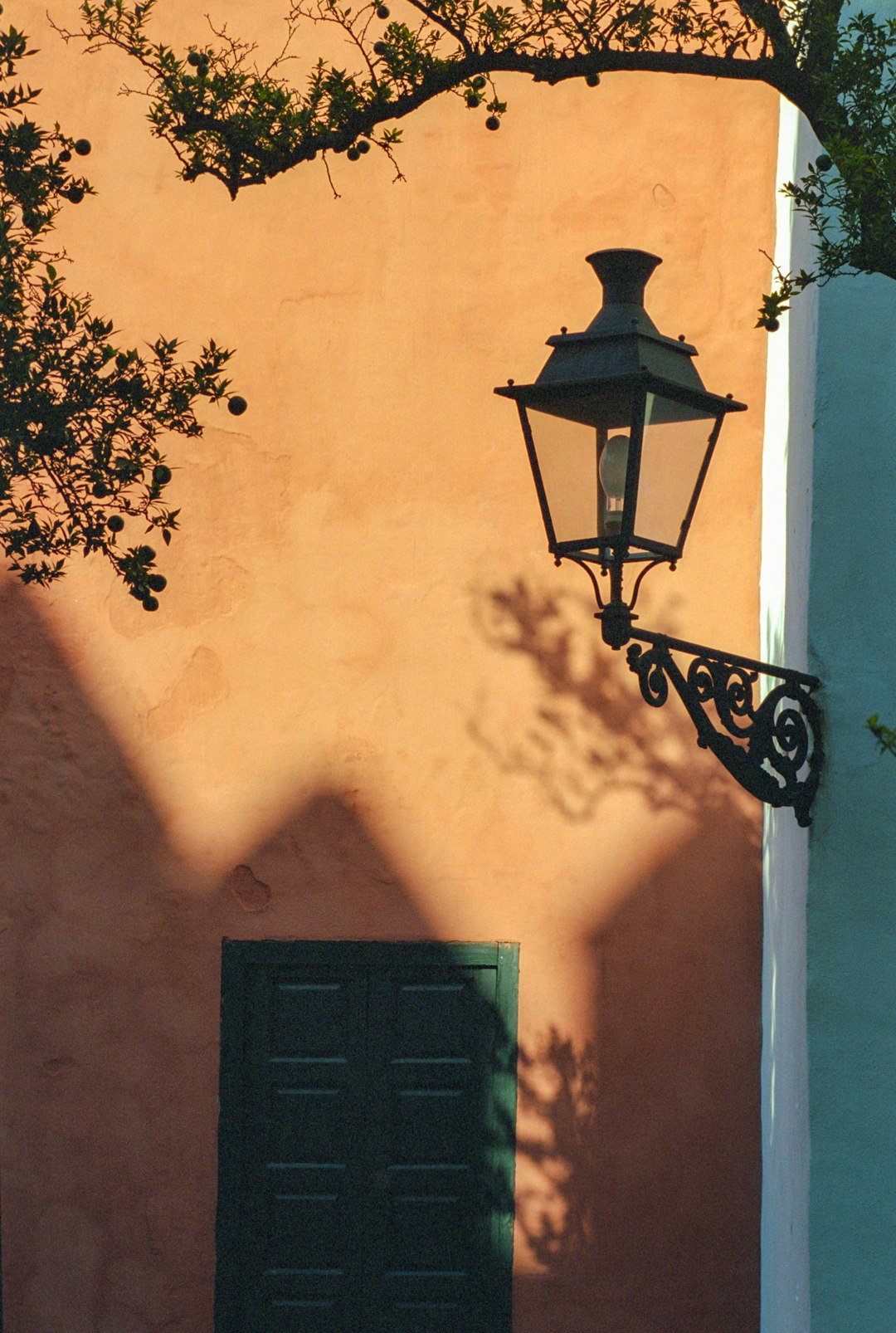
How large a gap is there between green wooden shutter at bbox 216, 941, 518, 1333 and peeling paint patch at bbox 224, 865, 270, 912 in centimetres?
17

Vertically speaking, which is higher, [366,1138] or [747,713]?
[747,713]

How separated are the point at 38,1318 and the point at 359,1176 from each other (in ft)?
4.14

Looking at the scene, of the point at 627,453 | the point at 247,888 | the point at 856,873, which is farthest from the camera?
the point at 247,888

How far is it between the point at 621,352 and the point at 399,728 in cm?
294

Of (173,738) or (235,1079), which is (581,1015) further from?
(173,738)

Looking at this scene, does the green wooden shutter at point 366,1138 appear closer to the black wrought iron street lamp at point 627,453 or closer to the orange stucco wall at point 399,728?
the orange stucco wall at point 399,728

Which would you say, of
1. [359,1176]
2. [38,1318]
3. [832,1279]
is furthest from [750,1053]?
[38,1318]

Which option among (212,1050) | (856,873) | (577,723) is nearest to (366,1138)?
(212,1050)

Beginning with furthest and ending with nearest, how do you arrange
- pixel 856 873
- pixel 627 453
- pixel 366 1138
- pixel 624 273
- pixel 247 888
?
1. pixel 247 888
2. pixel 366 1138
3. pixel 856 873
4. pixel 624 273
5. pixel 627 453

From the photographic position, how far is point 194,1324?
551 cm

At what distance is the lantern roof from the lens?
9.50ft

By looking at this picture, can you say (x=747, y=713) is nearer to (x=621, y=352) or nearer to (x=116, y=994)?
(x=621, y=352)

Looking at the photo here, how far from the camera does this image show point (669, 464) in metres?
3.00

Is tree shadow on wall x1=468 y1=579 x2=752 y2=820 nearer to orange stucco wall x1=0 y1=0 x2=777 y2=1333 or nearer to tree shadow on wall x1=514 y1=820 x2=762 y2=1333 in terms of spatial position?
orange stucco wall x1=0 y1=0 x2=777 y2=1333
